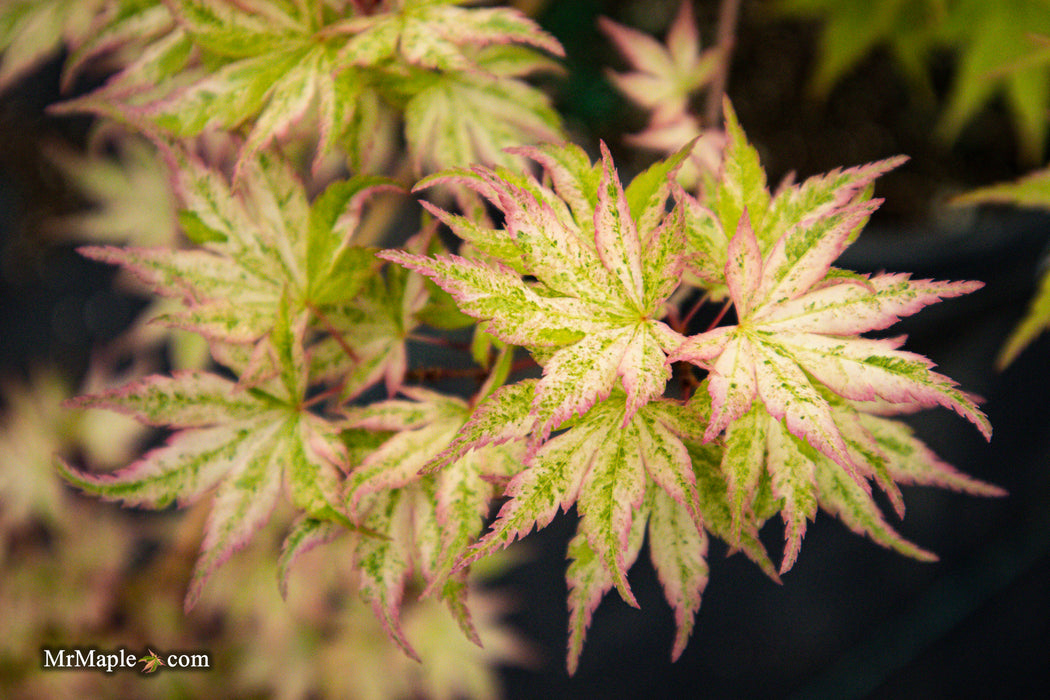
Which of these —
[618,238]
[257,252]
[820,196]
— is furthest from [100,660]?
[820,196]

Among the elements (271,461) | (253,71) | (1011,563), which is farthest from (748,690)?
(253,71)

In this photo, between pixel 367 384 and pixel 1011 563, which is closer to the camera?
pixel 367 384

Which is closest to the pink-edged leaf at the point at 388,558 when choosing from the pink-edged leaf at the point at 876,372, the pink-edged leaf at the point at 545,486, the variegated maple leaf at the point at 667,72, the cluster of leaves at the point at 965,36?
the pink-edged leaf at the point at 545,486

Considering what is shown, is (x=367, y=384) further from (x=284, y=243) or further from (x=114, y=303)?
(x=114, y=303)

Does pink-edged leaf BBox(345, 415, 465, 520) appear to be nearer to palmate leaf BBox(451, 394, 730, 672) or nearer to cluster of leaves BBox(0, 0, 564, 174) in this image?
palmate leaf BBox(451, 394, 730, 672)

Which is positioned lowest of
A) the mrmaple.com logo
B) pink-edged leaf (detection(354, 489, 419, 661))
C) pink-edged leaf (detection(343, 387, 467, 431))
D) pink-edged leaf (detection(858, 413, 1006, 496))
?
the mrmaple.com logo

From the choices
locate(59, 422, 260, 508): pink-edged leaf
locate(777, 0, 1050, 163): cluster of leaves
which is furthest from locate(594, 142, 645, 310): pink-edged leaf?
locate(777, 0, 1050, 163): cluster of leaves

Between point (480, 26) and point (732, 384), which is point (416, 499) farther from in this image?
point (480, 26)
